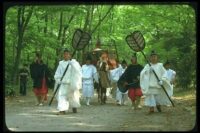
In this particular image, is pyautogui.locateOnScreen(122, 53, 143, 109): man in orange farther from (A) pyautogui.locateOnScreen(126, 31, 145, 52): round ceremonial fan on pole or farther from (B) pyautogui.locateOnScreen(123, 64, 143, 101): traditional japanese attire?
(A) pyautogui.locateOnScreen(126, 31, 145, 52): round ceremonial fan on pole

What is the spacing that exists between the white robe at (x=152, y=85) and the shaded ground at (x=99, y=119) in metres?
0.44

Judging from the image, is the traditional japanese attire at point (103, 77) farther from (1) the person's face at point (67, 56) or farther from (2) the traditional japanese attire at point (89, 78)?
(1) the person's face at point (67, 56)

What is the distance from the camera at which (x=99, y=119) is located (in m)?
13.2

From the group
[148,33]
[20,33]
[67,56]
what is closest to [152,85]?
[67,56]

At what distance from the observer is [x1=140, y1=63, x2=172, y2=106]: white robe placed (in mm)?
14211

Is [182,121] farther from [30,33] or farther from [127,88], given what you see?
[30,33]

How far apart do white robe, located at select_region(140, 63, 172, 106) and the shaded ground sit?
44 cm

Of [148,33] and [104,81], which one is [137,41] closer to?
[104,81]

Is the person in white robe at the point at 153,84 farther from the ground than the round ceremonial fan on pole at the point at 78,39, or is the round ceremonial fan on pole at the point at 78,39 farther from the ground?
the round ceremonial fan on pole at the point at 78,39

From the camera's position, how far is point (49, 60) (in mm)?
27328

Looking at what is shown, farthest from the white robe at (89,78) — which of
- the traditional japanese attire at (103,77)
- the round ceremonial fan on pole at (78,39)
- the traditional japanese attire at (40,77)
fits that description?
the round ceremonial fan on pole at (78,39)

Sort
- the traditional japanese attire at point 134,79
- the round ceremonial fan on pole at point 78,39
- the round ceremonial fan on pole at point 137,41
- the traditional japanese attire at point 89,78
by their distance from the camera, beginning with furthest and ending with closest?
1. the traditional japanese attire at point 89,78
2. the traditional japanese attire at point 134,79
3. the round ceremonial fan on pole at point 78,39
4. the round ceremonial fan on pole at point 137,41

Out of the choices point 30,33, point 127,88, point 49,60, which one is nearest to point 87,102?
point 127,88

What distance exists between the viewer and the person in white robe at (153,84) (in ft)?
46.6
